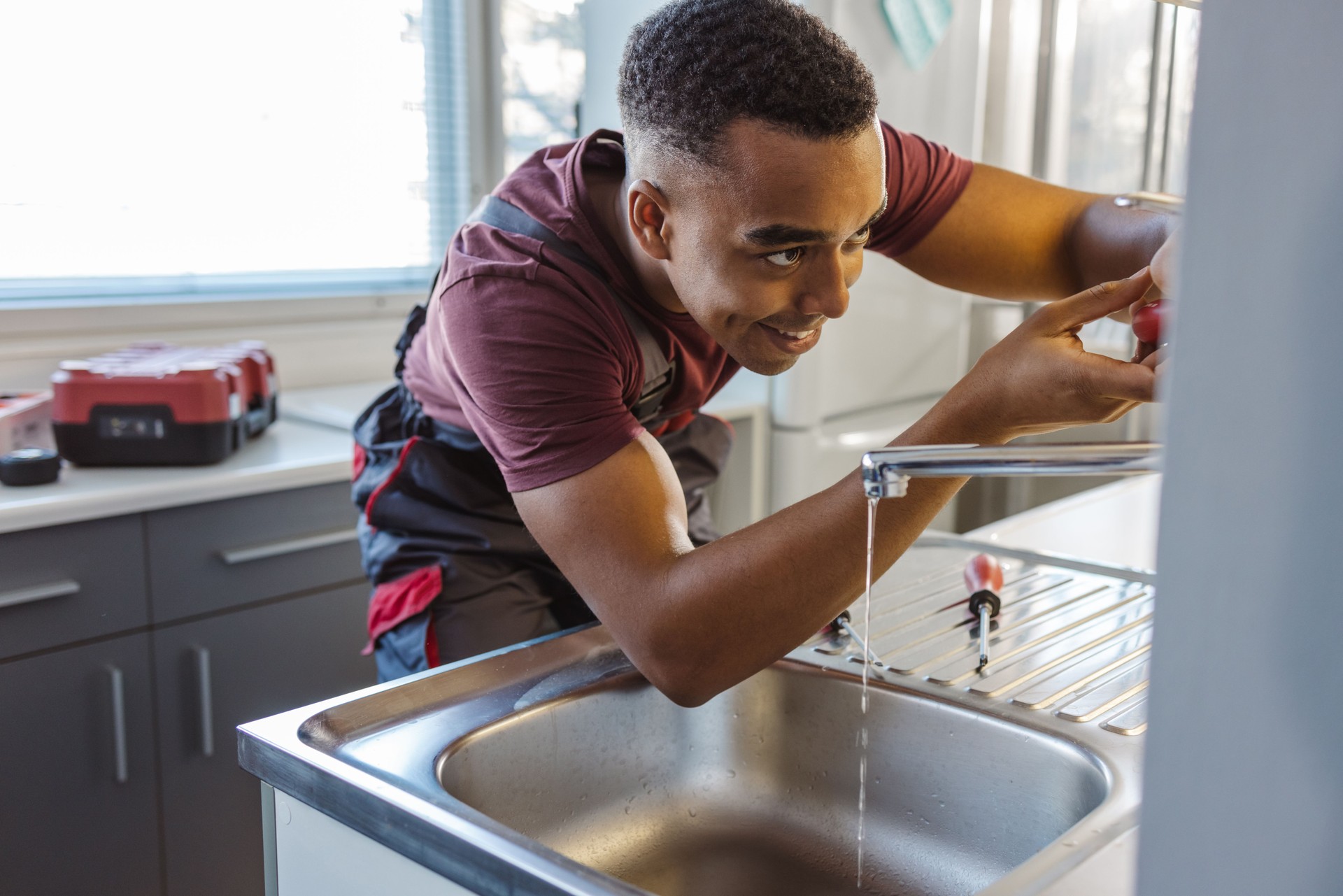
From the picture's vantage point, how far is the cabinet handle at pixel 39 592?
1.51 m

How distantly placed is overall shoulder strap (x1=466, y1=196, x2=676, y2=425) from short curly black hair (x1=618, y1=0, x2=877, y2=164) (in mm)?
116

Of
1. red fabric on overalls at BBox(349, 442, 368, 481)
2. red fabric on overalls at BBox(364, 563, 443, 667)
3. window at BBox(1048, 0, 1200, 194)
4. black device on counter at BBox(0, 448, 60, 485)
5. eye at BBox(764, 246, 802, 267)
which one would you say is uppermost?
window at BBox(1048, 0, 1200, 194)

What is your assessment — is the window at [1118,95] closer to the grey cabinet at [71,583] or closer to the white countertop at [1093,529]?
the white countertop at [1093,529]

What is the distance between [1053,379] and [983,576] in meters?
0.36

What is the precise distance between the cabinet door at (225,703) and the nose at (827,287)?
1.12 metres

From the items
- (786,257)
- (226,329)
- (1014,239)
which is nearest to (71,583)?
(226,329)

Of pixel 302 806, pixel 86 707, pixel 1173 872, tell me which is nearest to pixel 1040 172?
pixel 86 707

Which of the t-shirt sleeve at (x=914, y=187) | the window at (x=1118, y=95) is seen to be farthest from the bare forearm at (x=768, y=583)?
the window at (x=1118, y=95)

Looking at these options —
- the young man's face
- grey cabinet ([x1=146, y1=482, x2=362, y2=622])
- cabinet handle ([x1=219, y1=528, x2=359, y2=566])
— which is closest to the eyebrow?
the young man's face

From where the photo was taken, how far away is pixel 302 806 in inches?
29.9

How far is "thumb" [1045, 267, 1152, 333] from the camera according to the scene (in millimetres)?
787

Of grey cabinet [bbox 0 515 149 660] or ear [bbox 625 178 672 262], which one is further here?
grey cabinet [bbox 0 515 149 660]

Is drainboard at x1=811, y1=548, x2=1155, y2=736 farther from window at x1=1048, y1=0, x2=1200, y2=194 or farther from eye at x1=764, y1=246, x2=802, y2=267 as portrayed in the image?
window at x1=1048, y1=0, x2=1200, y2=194

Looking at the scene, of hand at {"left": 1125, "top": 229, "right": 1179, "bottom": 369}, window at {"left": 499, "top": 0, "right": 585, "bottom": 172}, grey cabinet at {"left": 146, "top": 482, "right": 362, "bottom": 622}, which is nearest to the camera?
hand at {"left": 1125, "top": 229, "right": 1179, "bottom": 369}
